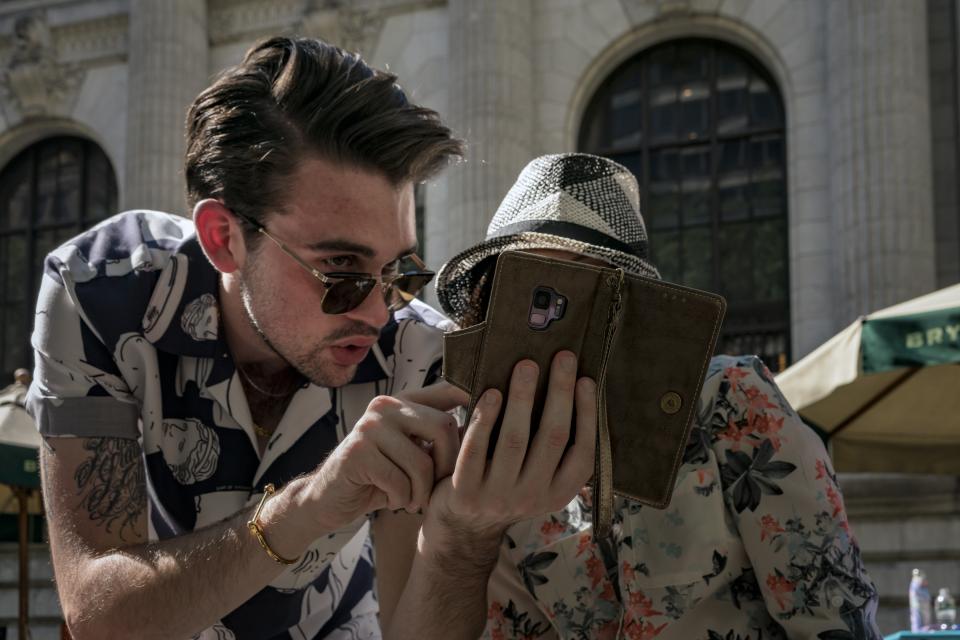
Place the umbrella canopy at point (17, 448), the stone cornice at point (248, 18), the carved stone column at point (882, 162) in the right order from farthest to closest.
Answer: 1. the stone cornice at point (248, 18)
2. the carved stone column at point (882, 162)
3. the umbrella canopy at point (17, 448)

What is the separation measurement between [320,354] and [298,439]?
23 cm

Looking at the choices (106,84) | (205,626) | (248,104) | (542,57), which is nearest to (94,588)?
(205,626)

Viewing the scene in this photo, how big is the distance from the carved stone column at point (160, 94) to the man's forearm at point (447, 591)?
15.6m

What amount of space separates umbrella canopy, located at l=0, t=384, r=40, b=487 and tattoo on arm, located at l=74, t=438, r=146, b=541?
6625 millimetres

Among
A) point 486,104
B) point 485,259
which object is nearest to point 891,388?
point 485,259

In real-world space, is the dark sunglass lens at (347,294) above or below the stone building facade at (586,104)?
below

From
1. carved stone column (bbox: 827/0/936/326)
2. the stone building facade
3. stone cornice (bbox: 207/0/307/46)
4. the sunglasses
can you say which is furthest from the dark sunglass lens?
stone cornice (bbox: 207/0/307/46)

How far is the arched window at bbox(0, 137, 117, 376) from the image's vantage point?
772 inches

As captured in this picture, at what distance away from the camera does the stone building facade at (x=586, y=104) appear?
1400 cm

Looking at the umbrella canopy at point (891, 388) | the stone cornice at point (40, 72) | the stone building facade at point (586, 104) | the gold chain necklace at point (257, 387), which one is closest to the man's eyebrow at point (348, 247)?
the gold chain necklace at point (257, 387)

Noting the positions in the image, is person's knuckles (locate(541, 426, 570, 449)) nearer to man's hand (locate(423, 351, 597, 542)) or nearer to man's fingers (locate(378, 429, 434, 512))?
man's hand (locate(423, 351, 597, 542))

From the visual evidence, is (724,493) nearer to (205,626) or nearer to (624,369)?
(624,369)

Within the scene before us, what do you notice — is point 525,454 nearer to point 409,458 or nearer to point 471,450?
point 471,450

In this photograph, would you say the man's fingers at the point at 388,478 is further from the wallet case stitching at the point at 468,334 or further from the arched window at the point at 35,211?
the arched window at the point at 35,211
